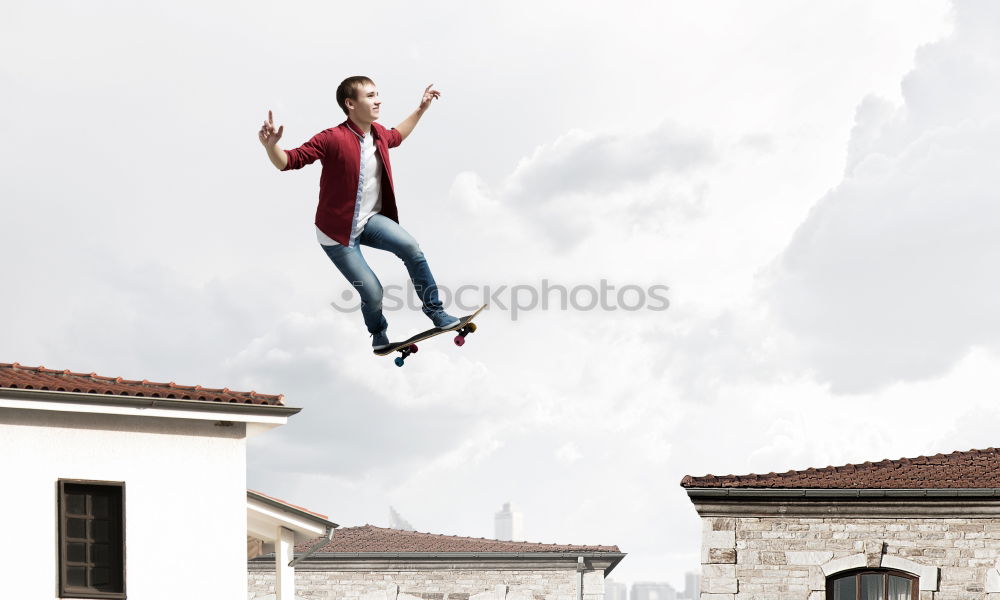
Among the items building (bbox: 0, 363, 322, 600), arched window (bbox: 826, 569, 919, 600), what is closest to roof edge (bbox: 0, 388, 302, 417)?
building (bbox: 0, 363, 322, 600)

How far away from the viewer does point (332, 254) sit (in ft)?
33.3

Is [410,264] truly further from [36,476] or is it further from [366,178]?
[36,476]

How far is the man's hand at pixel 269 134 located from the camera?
9.66 m

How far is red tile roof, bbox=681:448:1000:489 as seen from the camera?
86.0 ft

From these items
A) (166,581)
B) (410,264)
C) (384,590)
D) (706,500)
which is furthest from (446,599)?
(410,264)

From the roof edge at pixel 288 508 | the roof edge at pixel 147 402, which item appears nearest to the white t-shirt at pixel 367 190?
the roof edge at pixel 147 402

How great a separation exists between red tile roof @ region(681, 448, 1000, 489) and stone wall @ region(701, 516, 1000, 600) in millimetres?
602

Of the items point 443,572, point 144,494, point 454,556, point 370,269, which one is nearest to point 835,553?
point 144,494

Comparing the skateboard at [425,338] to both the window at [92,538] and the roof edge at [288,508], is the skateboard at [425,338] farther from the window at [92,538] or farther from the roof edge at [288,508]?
the roof edge at [288,508]

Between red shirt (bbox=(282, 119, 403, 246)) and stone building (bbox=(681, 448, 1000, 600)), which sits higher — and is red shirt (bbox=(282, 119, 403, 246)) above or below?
above

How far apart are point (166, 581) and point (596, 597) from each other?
1952cm

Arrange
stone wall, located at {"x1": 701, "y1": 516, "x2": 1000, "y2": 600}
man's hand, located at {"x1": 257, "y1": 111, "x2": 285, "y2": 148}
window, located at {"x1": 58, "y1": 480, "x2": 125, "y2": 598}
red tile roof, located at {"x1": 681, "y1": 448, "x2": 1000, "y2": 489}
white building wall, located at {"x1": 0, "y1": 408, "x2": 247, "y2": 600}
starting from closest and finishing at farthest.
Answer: man's hand, located at {"x1": 257, "y1": 111, "x2": 285, "y2": 148}, white building wall, located at {"x1": 0, "y1": 408, "x2": 247, "y2": 600}, window, located at {"x1": 58, "y1": 480, "x2": 125, "y2": 598}, stone wall, located at {"x1": 701, "y1": 516, "x2": 1000, "y2": 600}, red tile roof, located at {"x1": 681, "y1": 448, "x2": 1000, "y2": 489}

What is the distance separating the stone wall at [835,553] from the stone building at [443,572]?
42.0 ft

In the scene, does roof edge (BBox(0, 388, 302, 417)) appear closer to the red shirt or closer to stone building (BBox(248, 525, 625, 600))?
the red shirt
